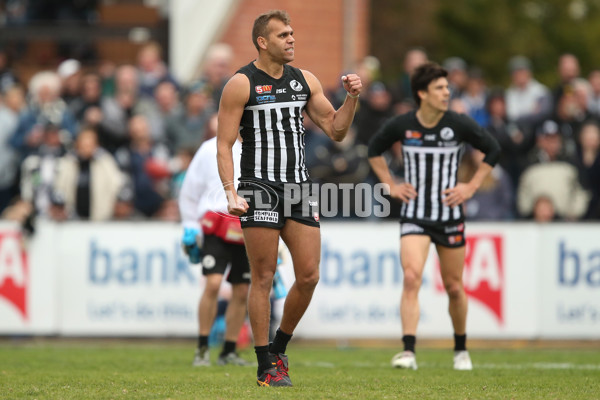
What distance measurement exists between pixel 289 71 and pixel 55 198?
6.91 m

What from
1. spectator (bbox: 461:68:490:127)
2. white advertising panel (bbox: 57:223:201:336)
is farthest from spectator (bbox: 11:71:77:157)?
spectator (bbox: 461:68:490:127)

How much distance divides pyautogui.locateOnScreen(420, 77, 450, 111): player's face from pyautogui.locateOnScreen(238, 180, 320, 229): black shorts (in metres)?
2.58

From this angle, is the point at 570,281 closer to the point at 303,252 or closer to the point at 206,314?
the point at 206,314

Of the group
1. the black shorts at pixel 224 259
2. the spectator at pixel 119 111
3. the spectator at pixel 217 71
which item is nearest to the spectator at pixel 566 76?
the spectator at pixel 217 71

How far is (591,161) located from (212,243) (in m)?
7.01

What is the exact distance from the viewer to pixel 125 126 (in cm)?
1603

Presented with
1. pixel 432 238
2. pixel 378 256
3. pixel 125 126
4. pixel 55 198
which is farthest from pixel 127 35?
pixel 432 238

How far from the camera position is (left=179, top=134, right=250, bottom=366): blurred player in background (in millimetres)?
10812

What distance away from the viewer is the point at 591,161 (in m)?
15.8

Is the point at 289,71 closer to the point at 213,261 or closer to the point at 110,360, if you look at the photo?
the point at 213,261

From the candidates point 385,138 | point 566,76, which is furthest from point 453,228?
point 566,76

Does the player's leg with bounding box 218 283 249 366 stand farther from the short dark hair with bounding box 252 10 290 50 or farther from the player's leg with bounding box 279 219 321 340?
the short dark hair with bounding box 252 10 290 50

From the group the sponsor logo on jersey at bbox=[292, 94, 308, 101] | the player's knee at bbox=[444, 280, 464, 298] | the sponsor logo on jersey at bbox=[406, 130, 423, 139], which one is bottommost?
the player's knee at bbox=[444, 280, 464, 298]

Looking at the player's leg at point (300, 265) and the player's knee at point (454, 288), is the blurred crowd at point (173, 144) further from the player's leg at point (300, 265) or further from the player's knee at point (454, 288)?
the player's leg at point (300, 265)
